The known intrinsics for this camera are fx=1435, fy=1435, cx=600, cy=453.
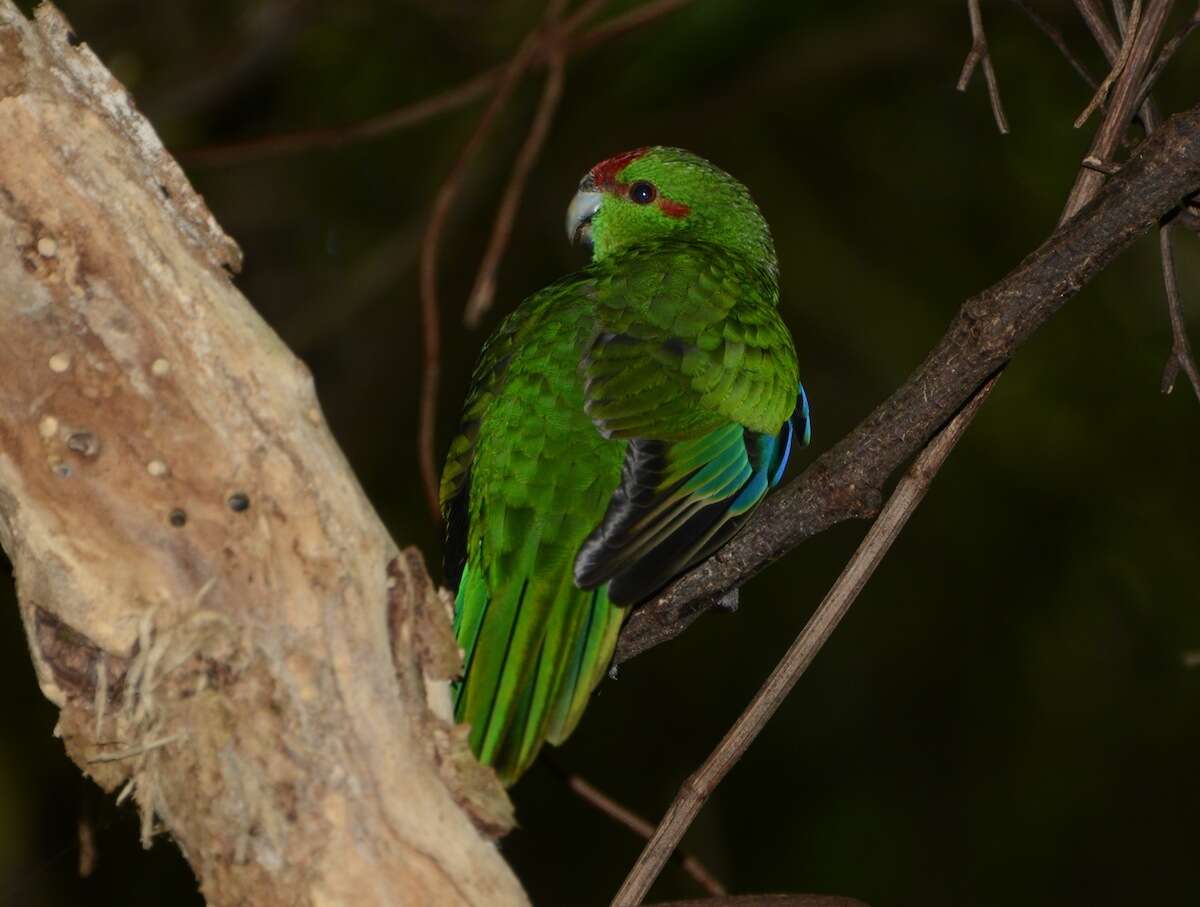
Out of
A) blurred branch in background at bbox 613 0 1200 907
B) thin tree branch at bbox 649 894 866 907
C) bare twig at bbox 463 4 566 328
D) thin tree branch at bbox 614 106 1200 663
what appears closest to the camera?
thin tree branch at bbox 649 894 866 907

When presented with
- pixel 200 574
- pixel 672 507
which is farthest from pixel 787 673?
pixel 200 574

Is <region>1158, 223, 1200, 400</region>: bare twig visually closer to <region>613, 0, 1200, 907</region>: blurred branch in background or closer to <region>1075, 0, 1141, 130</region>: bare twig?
<region>613, 0, 1200, 907</region>: blurred branch in background

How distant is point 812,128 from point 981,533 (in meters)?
2.02

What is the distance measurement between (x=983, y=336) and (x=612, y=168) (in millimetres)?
1991

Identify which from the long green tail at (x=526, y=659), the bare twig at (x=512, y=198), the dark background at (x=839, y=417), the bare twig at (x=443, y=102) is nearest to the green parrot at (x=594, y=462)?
the long green tail at (x=526, y=659)

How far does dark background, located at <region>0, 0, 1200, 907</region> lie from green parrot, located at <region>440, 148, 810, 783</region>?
2183 mm

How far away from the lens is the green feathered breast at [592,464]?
2662mm

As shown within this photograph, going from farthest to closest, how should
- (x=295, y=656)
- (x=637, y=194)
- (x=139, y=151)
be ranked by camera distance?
(x=637, y=194) < (x=139, y=151) < (x=295, y=656)

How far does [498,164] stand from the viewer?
6133 mm

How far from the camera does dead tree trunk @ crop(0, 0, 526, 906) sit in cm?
187

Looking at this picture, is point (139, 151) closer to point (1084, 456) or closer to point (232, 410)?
point (232, 410)

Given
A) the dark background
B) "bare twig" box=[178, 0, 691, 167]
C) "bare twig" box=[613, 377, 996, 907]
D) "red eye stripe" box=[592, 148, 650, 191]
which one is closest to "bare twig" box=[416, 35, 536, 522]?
"bare twig" box=[178, 0, 691, 167]

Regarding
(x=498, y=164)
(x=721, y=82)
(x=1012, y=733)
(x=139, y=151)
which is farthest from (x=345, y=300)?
(x=139, y=151)

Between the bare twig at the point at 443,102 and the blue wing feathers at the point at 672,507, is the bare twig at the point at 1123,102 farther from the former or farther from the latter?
the bare twig at the point at 443,102
